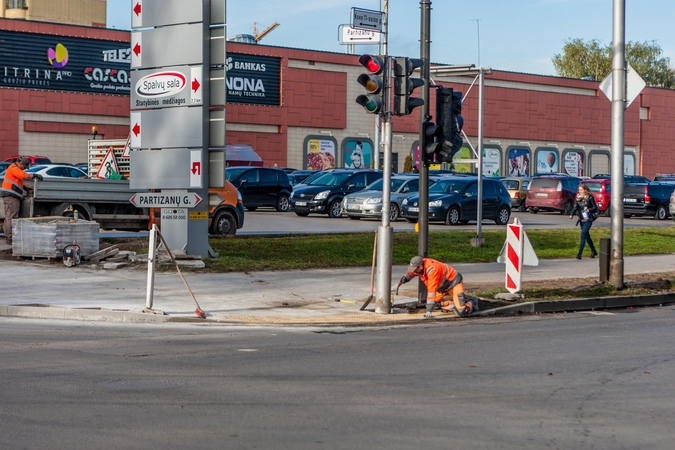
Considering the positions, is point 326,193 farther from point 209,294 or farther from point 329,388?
point 329,388

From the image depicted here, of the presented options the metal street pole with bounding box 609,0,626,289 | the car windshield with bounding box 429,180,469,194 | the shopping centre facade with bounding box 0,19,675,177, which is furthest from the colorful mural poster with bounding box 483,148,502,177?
the metal street pole with bounding box 609,0,626,289

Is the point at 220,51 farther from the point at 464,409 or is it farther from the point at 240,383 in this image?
the point at 464,409

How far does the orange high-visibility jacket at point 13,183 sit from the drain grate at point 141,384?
13.2 metres

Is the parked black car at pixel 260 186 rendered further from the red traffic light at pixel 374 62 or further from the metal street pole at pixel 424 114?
the red traffic light at pixel 374 62

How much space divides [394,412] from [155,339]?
14.8ft

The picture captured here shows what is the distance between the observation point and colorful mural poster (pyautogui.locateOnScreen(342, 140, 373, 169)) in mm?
61062

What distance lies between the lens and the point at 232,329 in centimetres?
1216

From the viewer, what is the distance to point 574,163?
71.2m

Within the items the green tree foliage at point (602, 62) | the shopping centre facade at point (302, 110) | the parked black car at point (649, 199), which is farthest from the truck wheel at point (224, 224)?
the green tree foliage at point (602, 62)

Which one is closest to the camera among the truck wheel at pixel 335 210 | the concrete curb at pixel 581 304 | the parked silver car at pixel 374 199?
Result: the concrete curb at pixel 581 304

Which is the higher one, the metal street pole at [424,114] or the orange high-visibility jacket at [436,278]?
the metal street pole at [424,114]

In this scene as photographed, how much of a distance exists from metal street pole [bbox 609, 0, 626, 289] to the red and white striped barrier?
87.6 inches

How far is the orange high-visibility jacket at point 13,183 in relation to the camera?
20297 mm

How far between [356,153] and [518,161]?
13320 mm
